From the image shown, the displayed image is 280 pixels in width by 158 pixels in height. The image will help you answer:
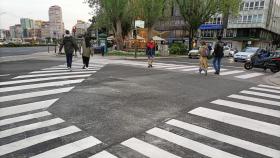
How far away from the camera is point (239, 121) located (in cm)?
569

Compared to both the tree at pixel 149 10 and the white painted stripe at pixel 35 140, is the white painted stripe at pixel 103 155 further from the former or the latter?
the tree at pixel 149 10

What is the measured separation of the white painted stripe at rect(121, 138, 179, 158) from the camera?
3896 millimetres

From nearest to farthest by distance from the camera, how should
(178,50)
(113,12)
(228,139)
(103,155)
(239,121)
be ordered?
(103,155) < (228,139) < (239,121) < (113,12) < (178,50)

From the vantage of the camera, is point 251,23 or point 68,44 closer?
point 68,44

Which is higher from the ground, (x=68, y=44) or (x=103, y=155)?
(x=68, y=44)

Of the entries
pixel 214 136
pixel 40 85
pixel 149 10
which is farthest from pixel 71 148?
pixel 149 10

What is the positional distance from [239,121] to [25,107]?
486 cm

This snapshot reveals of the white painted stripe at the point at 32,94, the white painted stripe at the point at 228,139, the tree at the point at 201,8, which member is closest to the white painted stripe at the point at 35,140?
the white painted stripe at the point at 228,139

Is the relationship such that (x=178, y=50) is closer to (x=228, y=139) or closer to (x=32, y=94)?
(x=32, y=94)

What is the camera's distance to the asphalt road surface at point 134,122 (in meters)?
4.09

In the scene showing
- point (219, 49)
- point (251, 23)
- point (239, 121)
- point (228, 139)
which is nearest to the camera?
point (228, 139)

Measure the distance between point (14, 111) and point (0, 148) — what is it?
2082mm

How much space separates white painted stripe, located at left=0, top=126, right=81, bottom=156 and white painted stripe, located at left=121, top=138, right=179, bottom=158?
1.09m

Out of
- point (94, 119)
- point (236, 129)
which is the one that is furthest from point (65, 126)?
point (236, 129)
